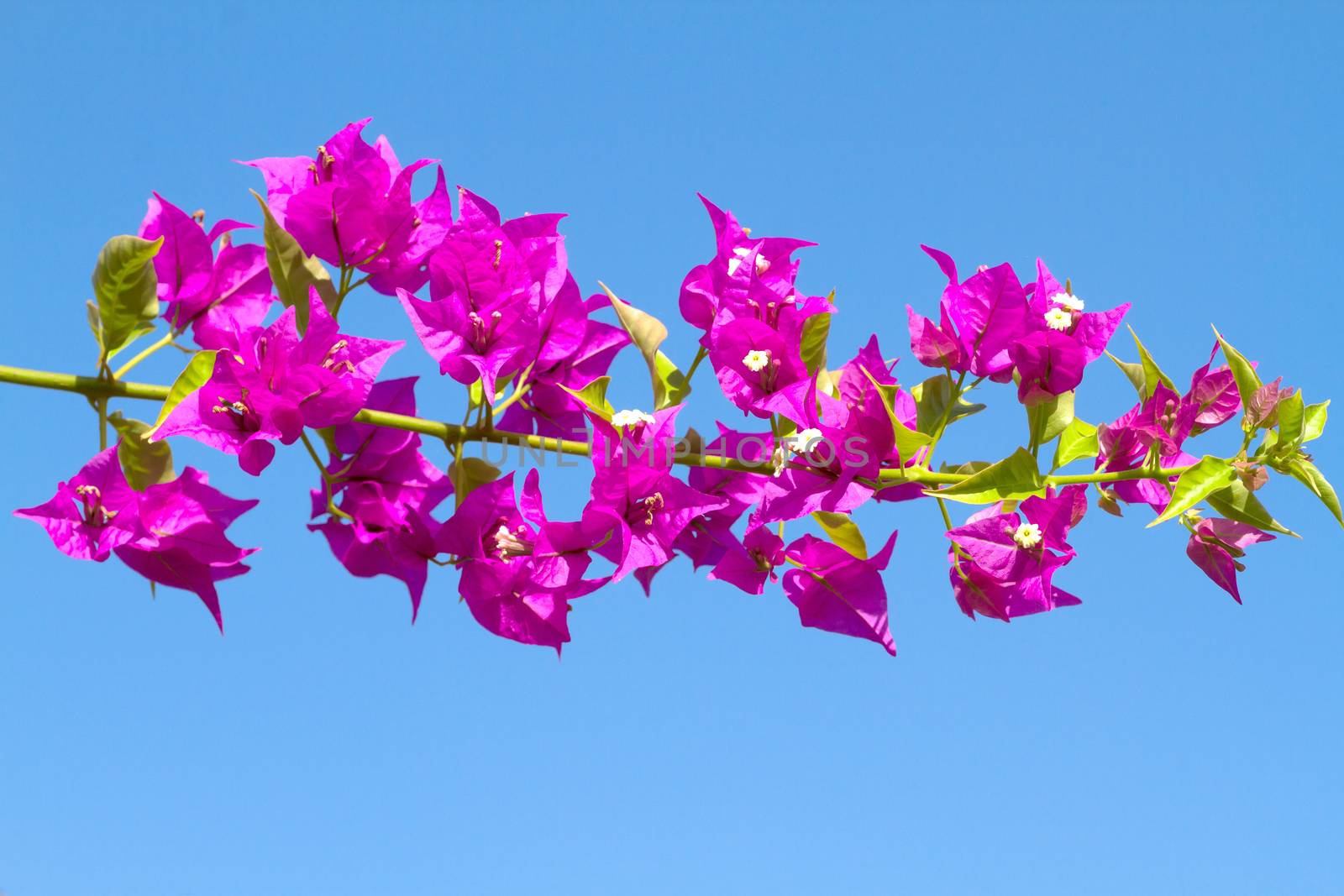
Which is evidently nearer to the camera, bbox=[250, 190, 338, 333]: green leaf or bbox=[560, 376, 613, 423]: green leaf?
bbox=[560, 376, 613, 423]: green leaf

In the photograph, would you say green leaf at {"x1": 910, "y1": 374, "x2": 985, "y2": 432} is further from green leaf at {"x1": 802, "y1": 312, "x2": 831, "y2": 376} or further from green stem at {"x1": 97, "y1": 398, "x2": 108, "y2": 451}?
green stem at {"x1": 97, "y1": 398, "x2": 108, "y2": 451}

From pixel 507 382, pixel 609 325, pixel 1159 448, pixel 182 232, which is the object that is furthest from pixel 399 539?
pixel 1159 448

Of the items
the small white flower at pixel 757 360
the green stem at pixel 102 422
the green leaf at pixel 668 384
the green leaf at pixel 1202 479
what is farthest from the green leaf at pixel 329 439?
the green leaf at pixel 1202 479

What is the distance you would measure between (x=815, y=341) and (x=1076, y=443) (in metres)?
0.41

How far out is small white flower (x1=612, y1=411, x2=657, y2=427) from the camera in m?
1.56

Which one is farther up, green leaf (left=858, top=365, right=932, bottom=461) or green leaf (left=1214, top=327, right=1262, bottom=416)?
green leaf (left=1214, top=327, right=1262, bottom=416)

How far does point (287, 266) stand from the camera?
171 centimetres

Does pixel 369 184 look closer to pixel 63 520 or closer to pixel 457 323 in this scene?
pixel 457 323

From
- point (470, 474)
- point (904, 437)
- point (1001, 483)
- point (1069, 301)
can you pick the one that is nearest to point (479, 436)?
point (470, 474)

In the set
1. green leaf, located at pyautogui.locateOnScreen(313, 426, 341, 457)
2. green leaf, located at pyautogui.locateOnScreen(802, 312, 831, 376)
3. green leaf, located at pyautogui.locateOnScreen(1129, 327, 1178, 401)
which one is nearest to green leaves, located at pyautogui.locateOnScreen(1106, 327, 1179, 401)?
green leaf, located at pyautogui.locateOnScreen(1129, 327, 1178, 401)

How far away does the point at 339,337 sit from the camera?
1614mm

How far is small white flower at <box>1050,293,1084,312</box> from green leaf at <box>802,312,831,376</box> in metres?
0.31

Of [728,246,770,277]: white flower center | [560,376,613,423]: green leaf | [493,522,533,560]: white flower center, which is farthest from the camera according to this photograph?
[728,246,770,277]: white flower center

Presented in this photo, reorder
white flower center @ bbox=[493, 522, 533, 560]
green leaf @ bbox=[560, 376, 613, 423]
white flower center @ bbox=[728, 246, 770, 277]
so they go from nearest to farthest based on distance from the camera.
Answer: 1. green leaf @ bbox=[560, 376, 613, 423]
2. white flower center @ bbox=[493, 522, 533, 560]
3. white flower center @ bbox=[728, 246, 770, 277]
